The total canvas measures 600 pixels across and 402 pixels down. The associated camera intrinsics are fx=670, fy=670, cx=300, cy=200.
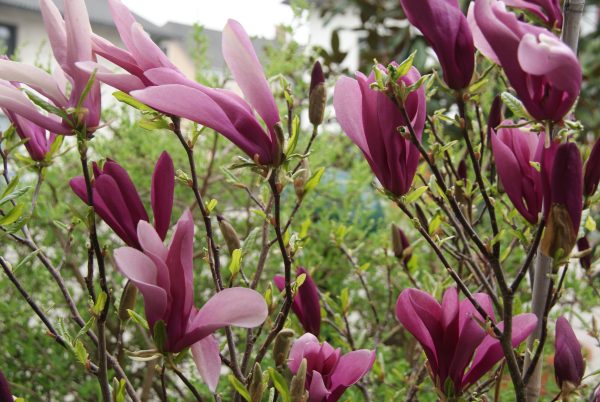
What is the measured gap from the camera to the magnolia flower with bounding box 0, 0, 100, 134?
372 millimetres

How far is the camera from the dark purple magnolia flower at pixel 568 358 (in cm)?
43

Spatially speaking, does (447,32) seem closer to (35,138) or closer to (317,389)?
(317,389)

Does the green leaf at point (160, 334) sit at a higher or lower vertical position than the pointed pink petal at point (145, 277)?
lower

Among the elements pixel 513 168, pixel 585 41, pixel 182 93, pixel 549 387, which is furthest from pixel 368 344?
pixel 585 41

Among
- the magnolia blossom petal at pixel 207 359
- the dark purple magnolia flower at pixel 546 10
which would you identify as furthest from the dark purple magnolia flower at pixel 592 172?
the magnolia blossom petal at pixel 207 359

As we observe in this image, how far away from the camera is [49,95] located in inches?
15.4

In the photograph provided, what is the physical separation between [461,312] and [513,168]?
0.32 feet

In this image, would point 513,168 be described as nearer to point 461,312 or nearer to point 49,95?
point 461,312

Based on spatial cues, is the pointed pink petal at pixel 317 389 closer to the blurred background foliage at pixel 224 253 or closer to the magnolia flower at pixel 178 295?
the magnolia flower at pixel 178 295

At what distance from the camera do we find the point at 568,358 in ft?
1.43

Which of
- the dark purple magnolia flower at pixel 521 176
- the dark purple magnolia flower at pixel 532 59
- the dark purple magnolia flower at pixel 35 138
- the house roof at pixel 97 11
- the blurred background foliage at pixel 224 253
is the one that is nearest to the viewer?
the dark purple magnolia flower at pixel 532 59

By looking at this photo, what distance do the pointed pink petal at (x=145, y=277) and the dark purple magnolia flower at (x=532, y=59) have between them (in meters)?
0.22

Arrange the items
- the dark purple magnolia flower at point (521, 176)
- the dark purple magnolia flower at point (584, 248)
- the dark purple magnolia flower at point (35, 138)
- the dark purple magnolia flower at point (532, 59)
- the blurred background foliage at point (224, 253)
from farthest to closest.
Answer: the blurred background foliage at point (224, 253) → the dark purple magnolia flower at point (584, 248) → the dark purple magnolia flower at point (35, 138) → the dark purple magnolia flower at point (521, 176) → the dark purple magnolia flower at point (532, 59)

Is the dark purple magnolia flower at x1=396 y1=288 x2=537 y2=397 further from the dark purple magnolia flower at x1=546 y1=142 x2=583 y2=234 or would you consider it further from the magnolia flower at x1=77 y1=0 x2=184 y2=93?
the magnolia flower at x1=77 y1=0 x2=184 y2=93
